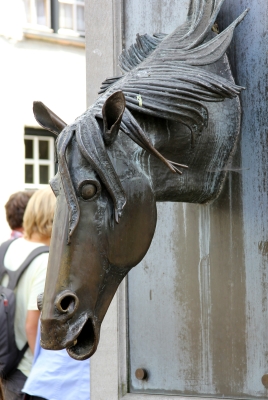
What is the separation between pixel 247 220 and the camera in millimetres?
2047

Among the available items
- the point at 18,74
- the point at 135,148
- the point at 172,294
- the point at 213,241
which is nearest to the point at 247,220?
the point at 213,241

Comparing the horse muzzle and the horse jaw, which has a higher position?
the horse jaw

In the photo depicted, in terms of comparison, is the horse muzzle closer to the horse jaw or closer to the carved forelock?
the horse jaw

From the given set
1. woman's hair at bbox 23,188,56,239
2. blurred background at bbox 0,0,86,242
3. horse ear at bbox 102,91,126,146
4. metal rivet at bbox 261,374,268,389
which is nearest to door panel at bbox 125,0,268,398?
metal rivet at bbox 261,374,268,389

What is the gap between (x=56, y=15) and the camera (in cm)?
1099

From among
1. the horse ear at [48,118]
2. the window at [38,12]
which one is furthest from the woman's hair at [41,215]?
the window at [38,12]

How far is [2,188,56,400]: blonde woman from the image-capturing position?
3.39 metres

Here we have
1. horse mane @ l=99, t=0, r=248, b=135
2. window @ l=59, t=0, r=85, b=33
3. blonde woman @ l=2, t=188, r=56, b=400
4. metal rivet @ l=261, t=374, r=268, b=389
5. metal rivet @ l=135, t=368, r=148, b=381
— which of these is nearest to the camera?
horse mane @ l=99, t=0, r=248, b=135

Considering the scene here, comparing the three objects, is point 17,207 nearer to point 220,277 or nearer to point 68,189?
point 220,277

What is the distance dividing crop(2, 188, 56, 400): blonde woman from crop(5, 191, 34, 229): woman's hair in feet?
1.27

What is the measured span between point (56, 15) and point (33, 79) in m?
1.36

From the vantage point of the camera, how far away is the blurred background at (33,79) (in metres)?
9.80

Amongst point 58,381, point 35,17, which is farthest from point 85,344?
point 35,17

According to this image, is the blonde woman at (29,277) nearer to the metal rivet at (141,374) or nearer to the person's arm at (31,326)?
the person's arm at (31,326)
